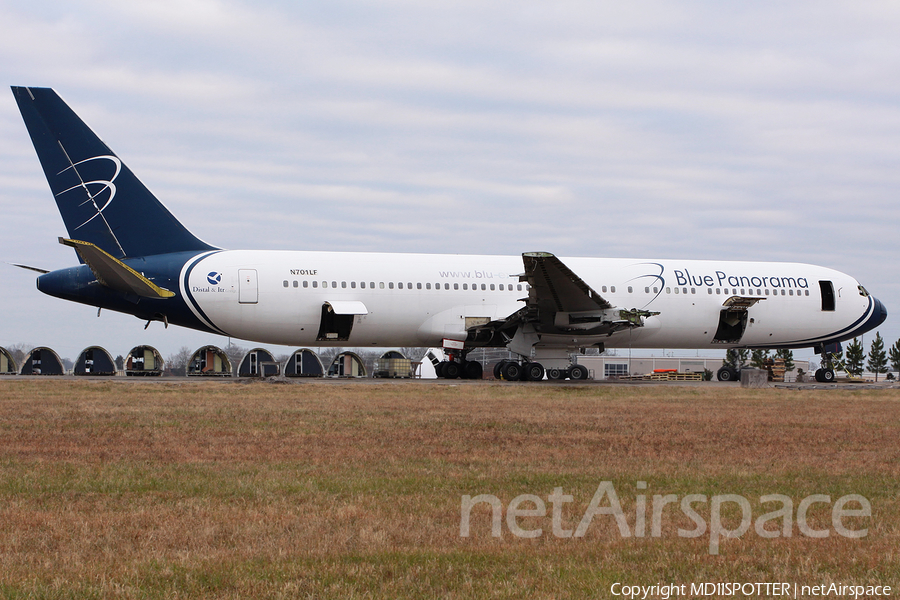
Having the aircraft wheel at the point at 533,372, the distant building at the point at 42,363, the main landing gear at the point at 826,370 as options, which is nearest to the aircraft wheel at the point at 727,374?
the main landing gear at the point at 826,370

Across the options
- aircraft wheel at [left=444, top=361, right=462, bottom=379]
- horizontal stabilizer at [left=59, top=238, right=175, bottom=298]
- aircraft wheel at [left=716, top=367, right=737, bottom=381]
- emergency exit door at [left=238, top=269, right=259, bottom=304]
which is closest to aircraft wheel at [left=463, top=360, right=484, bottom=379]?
aircraft wheel at [left=444, top=361, right=462, bottom=379]

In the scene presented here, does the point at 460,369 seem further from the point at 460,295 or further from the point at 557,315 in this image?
the point at 557,315

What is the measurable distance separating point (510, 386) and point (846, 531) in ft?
61.4

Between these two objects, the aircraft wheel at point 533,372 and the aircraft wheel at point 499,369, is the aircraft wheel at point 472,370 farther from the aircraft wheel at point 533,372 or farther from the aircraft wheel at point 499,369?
the aircraft wheel at point 533,372

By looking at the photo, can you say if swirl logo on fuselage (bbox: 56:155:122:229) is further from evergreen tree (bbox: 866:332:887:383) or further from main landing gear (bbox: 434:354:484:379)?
evergreen tree (bbox: 866:332:887:383)

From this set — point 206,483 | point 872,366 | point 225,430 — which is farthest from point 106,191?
point 872,366

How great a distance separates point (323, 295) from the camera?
28.3m

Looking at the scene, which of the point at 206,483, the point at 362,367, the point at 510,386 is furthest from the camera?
the point at 362,367

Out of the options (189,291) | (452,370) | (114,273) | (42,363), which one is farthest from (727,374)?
(42,363)

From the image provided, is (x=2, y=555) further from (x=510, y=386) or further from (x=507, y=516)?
(x=510, y=386)

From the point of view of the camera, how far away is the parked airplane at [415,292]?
2627 cm

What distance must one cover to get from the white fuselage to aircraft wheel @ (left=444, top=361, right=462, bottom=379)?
2156mm

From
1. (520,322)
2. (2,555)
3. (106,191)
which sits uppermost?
(106,191)

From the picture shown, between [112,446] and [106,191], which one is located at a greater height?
[106,191]
